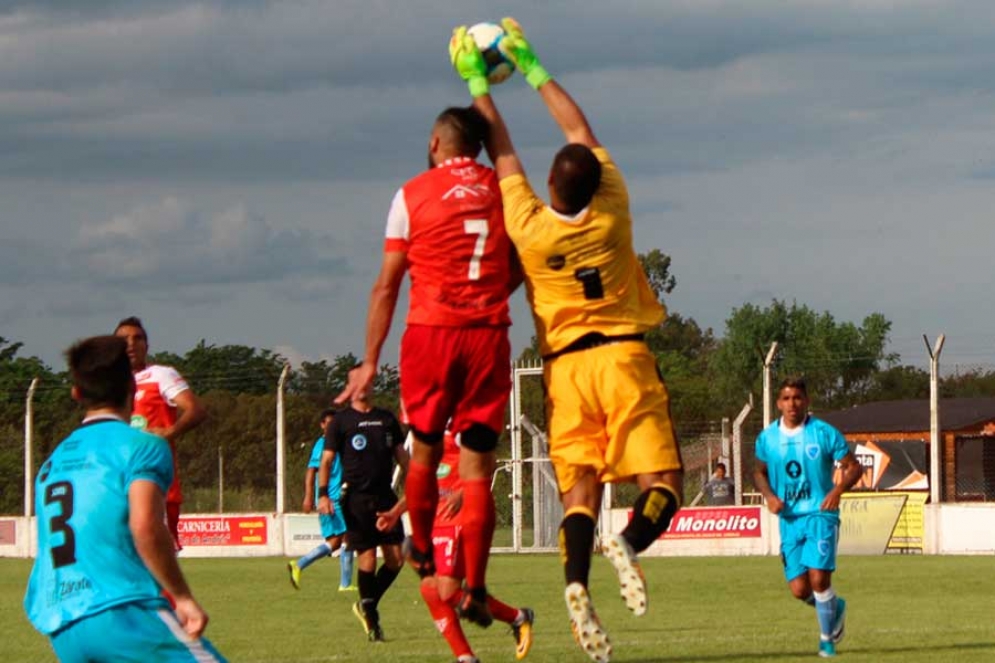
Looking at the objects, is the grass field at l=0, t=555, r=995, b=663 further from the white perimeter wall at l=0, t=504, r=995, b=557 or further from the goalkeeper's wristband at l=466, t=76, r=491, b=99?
the goalkeeper's wristband at l=466, t=76, r=491, b=99

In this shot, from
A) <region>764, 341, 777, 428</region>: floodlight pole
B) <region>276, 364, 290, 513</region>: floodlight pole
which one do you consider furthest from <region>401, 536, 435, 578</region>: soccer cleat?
<region>276, 364, 290, 513</region>: floodlight pole

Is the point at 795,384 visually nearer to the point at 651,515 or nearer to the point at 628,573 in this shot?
the point at 651,515

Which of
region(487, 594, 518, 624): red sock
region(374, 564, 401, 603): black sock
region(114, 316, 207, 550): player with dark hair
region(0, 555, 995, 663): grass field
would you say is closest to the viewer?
region(487, 594, 518, 624): red sock

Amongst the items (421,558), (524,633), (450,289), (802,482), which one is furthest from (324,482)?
(450,289)

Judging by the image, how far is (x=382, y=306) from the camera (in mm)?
8992

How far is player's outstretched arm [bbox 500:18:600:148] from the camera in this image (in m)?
8.95

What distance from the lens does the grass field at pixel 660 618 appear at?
41.5 feet

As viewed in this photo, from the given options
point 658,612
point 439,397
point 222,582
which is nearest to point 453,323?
point 439,397

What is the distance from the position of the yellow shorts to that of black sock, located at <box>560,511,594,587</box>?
0.16 m

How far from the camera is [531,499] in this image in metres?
37.3

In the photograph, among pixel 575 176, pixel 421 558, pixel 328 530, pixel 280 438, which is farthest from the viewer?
pixel 280 438

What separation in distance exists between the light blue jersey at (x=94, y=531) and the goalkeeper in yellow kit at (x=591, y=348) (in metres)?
2.79

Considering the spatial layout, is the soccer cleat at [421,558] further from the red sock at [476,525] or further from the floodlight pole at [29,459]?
the floodlight pole at [29,459]

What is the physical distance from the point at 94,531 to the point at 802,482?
8.53 meters
